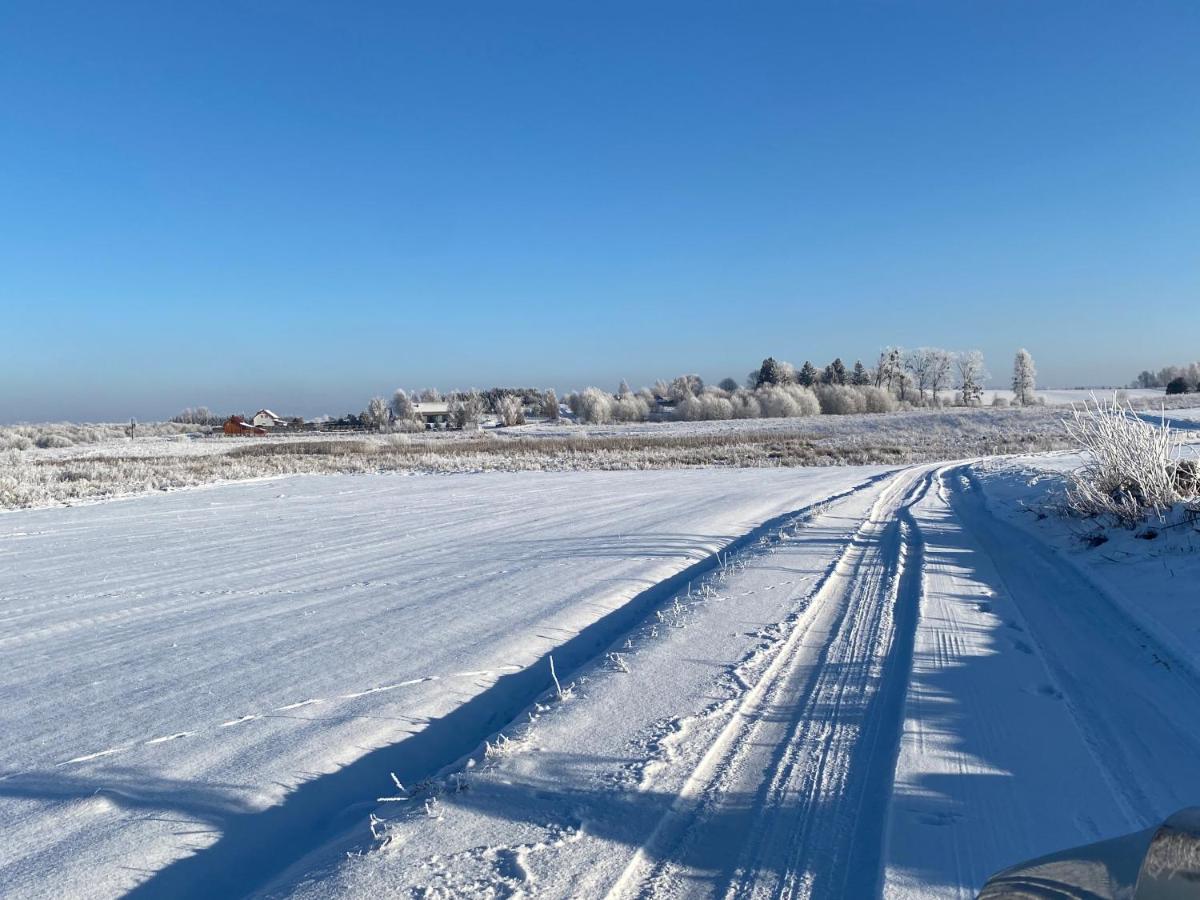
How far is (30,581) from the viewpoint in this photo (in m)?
9.77

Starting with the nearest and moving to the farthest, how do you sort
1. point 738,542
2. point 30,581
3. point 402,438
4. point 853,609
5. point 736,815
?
point 736,815, point 853,609, point 30,581, point 738,542, point 402,438

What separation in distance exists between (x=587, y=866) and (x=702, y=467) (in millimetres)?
29578

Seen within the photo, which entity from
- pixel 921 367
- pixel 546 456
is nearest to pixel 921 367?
pixel 921 367

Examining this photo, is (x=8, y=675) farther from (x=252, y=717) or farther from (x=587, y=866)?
(x=587, y=866)

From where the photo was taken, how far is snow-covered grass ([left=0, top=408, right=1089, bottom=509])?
25.5 metres

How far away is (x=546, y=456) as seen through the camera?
39938 mm

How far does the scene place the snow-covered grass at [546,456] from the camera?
25.5 meters

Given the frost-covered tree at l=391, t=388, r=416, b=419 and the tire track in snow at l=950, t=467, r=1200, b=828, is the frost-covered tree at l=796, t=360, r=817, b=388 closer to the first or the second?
the frost-covered tree at l=391, t=388, r=416, b=419

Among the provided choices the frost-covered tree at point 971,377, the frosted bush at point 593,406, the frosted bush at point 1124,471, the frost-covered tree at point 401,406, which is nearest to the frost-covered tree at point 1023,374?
the frost-covered tree at point 971,377

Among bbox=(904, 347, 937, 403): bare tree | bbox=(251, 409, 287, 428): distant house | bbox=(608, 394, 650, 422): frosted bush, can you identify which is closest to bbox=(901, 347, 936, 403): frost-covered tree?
bbox=(904, 347, 937, 403): bare tree

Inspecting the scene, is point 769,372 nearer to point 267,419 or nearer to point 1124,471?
point 267,419

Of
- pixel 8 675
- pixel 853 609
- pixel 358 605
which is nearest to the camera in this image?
pixel 8 675

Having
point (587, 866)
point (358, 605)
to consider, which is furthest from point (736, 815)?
point (358, 605)

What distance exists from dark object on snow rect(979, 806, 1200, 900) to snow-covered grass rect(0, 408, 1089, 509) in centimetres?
2080
